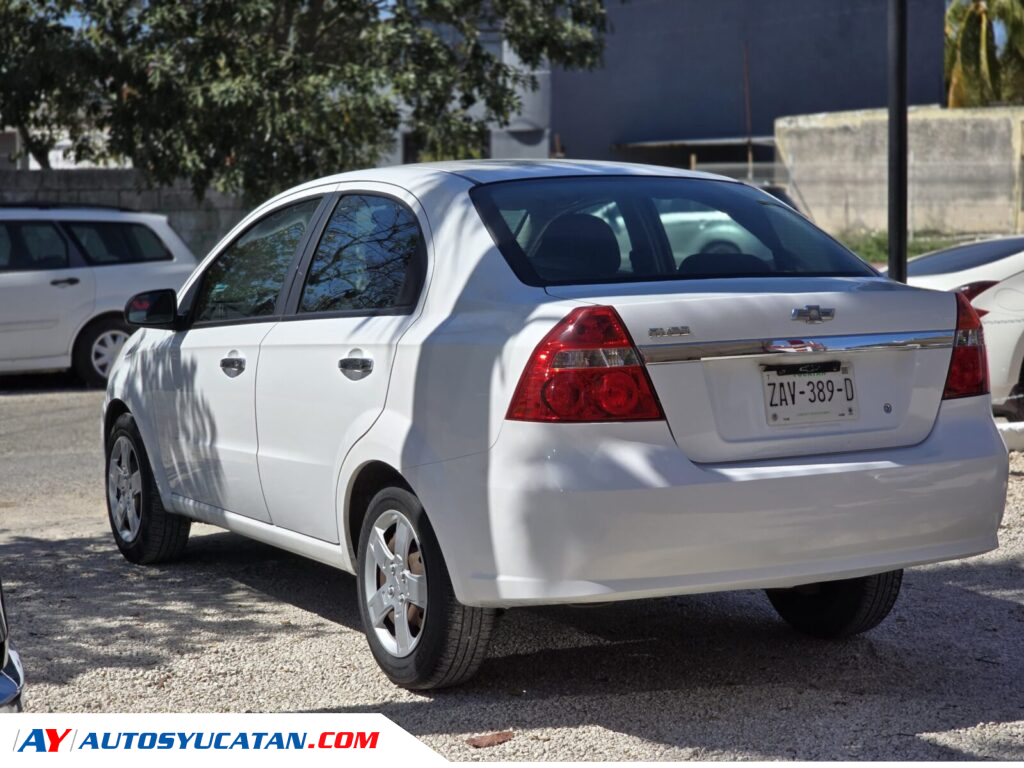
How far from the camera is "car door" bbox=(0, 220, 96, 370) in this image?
13789 mm

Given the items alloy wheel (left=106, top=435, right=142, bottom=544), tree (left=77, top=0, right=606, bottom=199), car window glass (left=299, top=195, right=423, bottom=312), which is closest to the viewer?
car window glass (left=299, top=195, right=423, bottom=312)

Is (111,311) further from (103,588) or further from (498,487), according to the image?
(498,487)

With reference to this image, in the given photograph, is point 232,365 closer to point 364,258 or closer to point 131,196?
point 364,258

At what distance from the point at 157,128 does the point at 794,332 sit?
44.3 feet

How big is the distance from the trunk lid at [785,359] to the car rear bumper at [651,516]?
0.08 m

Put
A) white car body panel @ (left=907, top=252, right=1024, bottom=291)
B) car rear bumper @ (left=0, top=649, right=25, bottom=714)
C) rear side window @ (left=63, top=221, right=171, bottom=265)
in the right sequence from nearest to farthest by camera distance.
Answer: car rear bumper @ (left=0, top=649, right=25, bottom=714), white car body panel @ (left=907, top=252, right=1024, bottom=291), rear side window @ (left=63, top=221, right=171, bottom=265)

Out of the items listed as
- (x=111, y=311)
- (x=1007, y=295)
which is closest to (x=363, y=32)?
(x=111, y=311)

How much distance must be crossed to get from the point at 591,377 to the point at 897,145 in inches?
207

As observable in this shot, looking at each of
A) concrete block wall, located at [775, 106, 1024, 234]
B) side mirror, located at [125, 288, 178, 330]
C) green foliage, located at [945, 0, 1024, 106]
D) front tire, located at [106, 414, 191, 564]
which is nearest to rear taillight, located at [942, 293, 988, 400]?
side mirror, located at [125, 288, 178, 330]

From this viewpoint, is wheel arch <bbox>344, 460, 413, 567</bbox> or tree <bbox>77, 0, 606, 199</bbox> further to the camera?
tree <bbox>77, 0, 606, 199</bbox>

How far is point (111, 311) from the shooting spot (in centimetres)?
1420

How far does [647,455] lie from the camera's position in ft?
14.1

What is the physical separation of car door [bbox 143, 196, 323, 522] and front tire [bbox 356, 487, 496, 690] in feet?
2.88

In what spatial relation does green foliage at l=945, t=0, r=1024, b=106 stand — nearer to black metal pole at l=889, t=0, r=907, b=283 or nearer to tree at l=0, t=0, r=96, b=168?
tree at l=0, t=0, r=96, b=168
